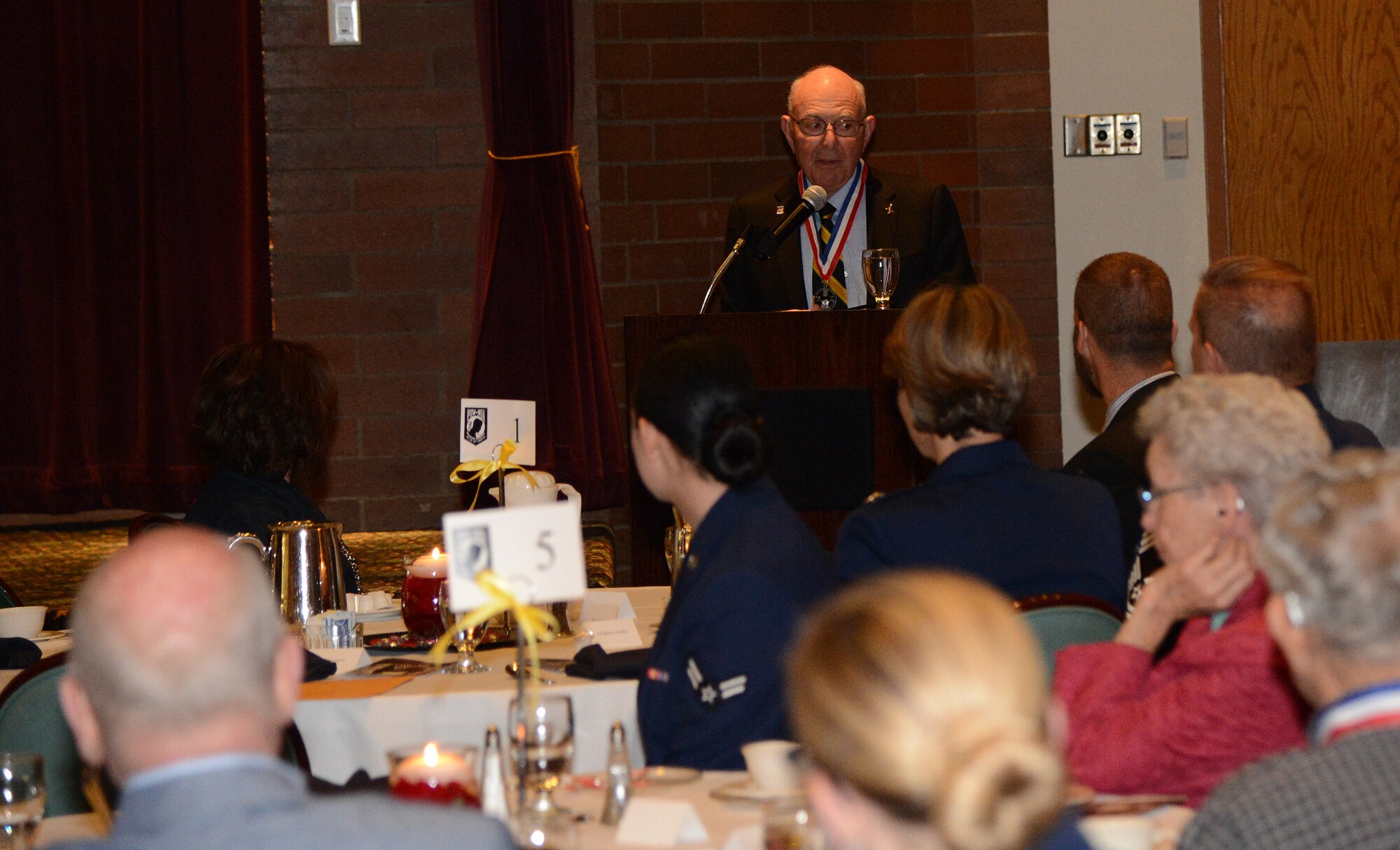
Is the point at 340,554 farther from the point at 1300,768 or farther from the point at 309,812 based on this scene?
the point at 1300,768

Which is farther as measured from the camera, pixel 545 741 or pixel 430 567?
pixel 430 567

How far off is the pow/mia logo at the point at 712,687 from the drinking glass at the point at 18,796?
773mm

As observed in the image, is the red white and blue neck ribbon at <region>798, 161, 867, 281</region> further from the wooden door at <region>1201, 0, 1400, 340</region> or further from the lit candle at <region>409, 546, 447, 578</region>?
the lit candle at <region>409, 546, 447, 578</region>

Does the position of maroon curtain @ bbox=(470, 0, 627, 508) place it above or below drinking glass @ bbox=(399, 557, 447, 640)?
above

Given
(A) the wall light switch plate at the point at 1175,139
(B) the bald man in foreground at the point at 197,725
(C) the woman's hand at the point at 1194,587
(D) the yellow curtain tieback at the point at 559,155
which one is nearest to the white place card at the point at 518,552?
(B) the bald man in foreground at the point at 197,725

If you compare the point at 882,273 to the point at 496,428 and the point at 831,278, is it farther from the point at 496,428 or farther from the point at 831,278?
the point at 496,428

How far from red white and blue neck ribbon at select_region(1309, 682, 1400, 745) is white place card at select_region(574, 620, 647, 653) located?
1336mm

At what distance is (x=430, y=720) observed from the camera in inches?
84.4

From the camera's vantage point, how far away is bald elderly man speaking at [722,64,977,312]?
3951 millimetres

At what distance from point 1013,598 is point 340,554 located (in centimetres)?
138

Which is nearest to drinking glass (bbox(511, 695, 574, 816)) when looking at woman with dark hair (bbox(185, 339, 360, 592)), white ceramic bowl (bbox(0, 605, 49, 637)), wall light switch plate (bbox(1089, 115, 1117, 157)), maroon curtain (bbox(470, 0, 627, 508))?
woman with dark hair (bbox(185, 339, 360, 592))

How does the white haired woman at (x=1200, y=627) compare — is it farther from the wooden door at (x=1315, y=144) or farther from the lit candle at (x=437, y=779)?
the wooden door at (x=1315, y=144)

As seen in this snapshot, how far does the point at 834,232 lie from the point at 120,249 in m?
2.19

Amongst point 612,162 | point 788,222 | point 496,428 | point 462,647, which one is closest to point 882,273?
point 788,222
